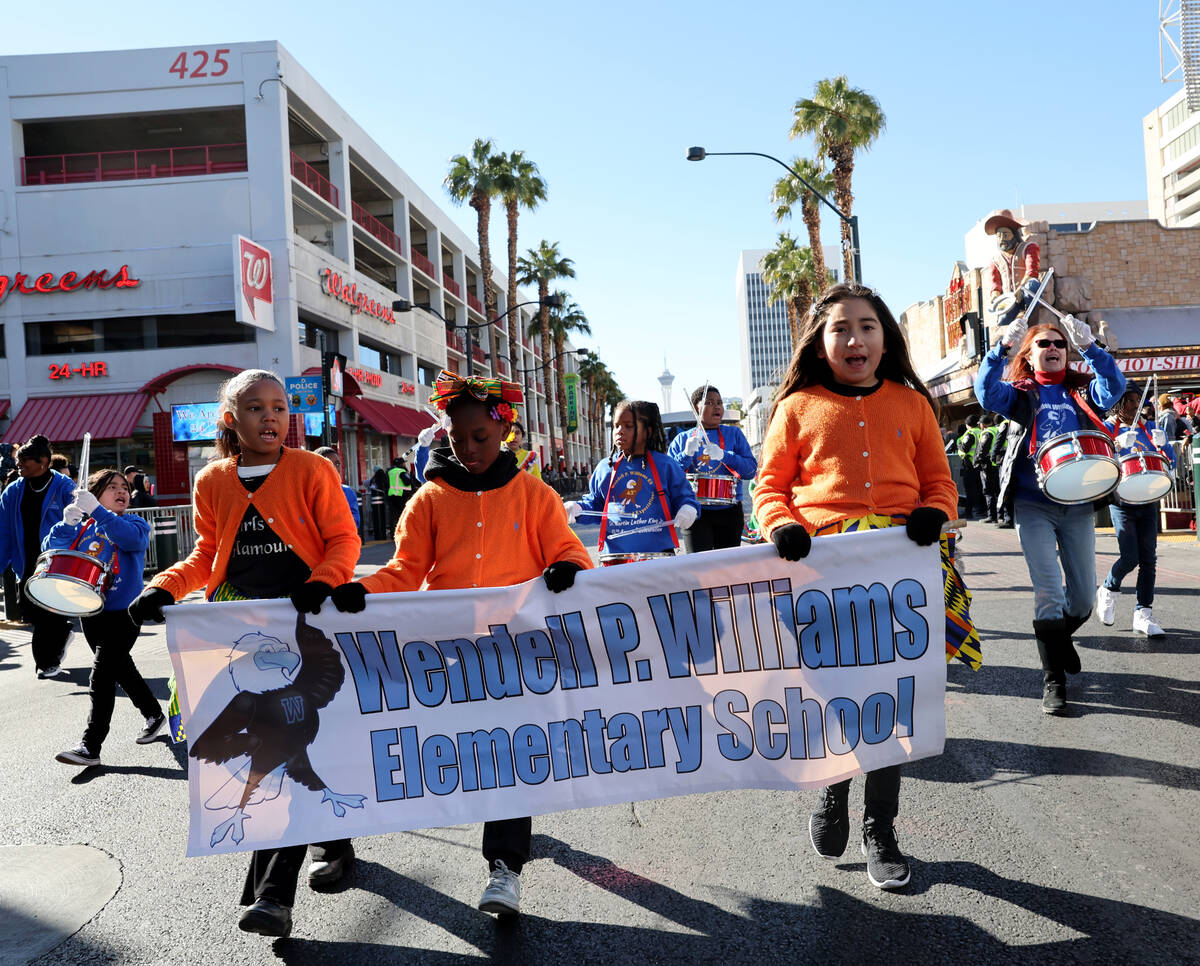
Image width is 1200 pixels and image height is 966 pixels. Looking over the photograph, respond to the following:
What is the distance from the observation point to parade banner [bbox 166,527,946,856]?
3.06m

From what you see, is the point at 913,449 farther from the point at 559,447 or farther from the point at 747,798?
the point at 559,447

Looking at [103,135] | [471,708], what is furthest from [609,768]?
[103,135]

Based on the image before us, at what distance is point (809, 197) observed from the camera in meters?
30.0

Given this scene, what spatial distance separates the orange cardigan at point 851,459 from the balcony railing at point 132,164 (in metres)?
28.6

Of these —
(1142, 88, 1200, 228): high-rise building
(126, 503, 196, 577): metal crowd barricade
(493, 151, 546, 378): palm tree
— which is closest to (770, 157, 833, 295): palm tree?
(493, 151, 546, 378): palm tree

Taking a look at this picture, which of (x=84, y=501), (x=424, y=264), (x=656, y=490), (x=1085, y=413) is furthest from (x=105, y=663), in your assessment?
(x=424, y=264)

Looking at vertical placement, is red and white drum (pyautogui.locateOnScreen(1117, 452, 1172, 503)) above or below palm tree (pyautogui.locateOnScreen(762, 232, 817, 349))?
below

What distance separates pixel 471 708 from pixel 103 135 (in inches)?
1306

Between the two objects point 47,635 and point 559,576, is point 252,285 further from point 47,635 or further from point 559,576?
point 559,576

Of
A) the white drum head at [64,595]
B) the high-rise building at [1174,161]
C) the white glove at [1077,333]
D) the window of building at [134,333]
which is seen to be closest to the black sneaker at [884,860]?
the white glove at [1077,333]

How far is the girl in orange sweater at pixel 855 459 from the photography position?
3.20 meters

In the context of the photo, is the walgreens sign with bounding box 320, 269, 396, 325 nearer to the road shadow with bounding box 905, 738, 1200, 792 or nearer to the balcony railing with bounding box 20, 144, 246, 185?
the balcony railing with bounding box 20, 144, 246, 185

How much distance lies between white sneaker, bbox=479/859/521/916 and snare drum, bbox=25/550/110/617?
2.60 meters

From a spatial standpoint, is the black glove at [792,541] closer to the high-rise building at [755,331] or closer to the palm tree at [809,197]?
the palm tree at [809,197]
